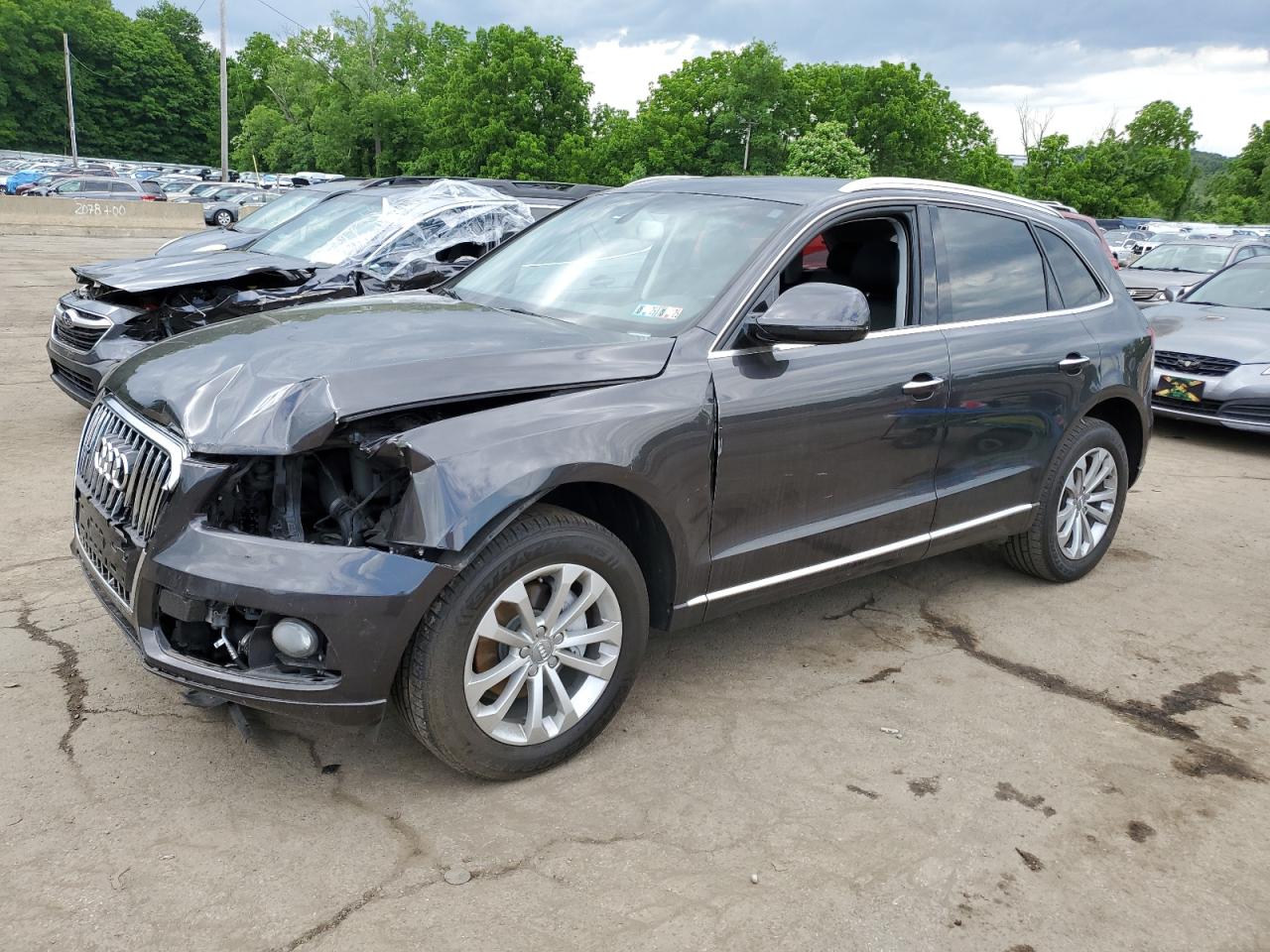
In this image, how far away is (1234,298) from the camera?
9664 mm

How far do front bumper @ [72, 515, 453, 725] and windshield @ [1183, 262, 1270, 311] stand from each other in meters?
9.26

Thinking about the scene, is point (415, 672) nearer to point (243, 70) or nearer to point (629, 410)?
point (629, 410)

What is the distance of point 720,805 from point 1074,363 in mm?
2728

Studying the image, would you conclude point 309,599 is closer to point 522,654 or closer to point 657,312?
point 522,654

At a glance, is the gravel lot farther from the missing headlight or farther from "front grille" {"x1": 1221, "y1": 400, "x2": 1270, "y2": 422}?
"front grille" {"x1": 1221, "y1": 400, "x2": 1270, "y2": 422}

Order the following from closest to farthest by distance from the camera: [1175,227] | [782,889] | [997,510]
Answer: [782,889]
[997,510]
[1175,227]

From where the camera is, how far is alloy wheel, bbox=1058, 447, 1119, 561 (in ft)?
16.1

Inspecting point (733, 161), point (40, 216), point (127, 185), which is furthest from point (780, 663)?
point (733, 161)

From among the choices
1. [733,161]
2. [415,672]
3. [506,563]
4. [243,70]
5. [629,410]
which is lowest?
[415,672]

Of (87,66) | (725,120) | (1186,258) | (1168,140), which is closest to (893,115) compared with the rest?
(725,120)

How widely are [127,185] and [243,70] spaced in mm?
67667

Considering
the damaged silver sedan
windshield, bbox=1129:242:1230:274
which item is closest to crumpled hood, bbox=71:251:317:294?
the damaged silver sedan

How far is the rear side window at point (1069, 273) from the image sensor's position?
4.75 m

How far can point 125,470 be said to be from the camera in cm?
300
